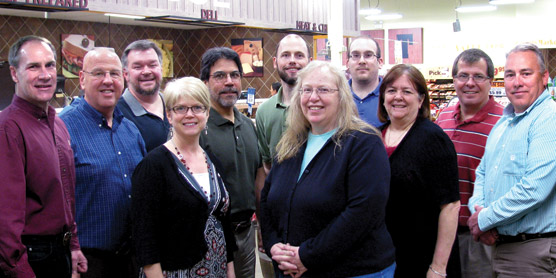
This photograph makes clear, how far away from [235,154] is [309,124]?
0.69 metres

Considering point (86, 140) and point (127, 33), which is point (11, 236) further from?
point (127, 33)

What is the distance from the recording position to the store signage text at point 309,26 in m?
10.5

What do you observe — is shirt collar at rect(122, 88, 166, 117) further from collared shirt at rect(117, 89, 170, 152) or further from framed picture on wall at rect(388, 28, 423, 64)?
framed picture on wall at rect(388, 28, 423, 64)

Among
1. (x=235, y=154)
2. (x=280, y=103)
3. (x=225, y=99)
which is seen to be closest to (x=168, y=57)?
(x=280, y=103)

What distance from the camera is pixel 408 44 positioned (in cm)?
2064

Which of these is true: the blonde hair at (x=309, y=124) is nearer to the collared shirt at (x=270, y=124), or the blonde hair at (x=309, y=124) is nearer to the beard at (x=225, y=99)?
the beard at (x=225, y=99)

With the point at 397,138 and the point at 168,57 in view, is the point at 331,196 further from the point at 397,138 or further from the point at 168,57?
the point at 168,57

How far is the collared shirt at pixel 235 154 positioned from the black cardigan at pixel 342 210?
76 cm

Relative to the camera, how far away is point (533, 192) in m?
2.63

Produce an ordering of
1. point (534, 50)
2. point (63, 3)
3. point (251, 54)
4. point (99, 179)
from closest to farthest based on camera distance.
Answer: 1. point (99, 179)
2. point (534, 50)
3. point (63, 3)
4. point (251, 54)

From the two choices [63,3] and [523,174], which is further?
[63,3]

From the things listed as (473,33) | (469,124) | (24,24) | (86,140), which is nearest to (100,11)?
(24,24)

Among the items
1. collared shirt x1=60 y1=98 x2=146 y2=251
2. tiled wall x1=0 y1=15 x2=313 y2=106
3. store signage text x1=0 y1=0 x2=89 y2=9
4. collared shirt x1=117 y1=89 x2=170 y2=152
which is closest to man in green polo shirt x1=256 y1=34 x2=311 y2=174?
collared shirt x1=117 y1=89 x2=170 y2=152

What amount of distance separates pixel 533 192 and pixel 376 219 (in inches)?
37.2
